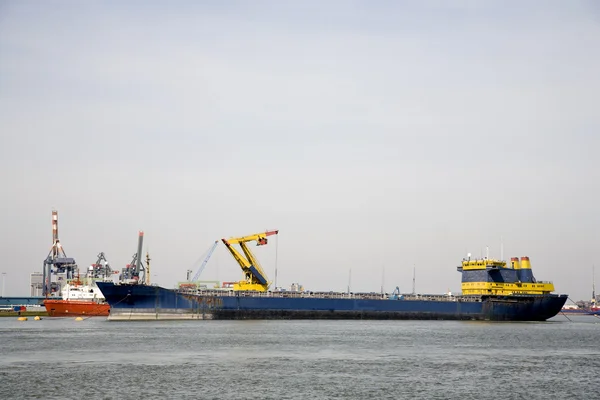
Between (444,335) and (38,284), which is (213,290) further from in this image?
(38,284)

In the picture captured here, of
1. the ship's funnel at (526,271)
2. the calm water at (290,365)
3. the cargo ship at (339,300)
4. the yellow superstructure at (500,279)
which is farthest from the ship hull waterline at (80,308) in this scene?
the ship's funnel at (526,271)

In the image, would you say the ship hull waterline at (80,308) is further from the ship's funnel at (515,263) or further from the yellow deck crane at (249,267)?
the ship's funnel at (515,263)

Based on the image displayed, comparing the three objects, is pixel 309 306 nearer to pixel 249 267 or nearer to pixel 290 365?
pixel 249 267

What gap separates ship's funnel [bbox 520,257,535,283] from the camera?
293 ft

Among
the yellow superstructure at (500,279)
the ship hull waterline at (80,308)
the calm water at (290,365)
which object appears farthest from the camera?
the ship hull waterline at (80,308)

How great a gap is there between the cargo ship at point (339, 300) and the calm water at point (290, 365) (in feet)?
44.2

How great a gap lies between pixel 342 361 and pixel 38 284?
15373 centimetres

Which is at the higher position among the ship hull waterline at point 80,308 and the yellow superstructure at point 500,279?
the yellow superstructure at point 500,279

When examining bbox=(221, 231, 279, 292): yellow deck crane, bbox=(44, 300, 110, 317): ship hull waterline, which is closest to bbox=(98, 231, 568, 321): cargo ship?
bbox=(221, 231, 279, 292): yellow deck crane

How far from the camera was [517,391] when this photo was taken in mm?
32438

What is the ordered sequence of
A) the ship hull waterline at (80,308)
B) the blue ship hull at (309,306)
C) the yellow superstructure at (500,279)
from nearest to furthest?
the blue ship hull at (309,306), the yellow superstructure at (500,279), the ship hull waterline at (80,308)

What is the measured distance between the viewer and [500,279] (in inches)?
3477

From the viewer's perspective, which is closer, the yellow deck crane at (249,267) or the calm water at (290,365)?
the calm water at (290,365)

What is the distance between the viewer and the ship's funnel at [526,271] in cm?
8944
